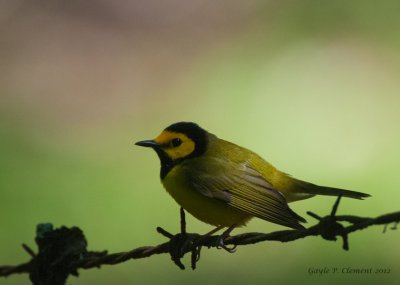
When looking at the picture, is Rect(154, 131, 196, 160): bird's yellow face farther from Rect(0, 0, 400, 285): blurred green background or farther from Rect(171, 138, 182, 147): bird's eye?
Rect(0, 0, 400, 285): blurred green background

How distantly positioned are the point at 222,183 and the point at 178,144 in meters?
0.42

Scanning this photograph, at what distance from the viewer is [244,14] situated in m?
11.7

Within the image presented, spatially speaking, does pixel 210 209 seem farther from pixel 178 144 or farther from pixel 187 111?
pixel 187 111

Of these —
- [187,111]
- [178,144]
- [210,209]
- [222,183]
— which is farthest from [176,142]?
[187,111]

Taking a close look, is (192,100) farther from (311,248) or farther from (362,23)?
(311,248)

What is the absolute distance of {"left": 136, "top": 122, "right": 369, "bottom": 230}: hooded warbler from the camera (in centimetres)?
413

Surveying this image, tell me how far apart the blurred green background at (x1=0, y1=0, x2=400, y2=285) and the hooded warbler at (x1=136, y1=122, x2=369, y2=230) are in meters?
1.68

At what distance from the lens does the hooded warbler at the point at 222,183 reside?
413 cm

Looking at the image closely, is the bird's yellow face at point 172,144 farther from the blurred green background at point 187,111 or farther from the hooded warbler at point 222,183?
the blurred green background at point 187,111

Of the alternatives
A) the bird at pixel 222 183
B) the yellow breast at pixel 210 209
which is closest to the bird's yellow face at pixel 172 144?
the bird at pixel 222 183

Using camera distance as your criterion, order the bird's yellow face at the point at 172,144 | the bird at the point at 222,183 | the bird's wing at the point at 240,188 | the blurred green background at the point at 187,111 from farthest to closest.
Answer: the blurred green background at the point at 187,111 < the bird's yellow face at the point at 172,144 < the bird at the point at 222,183 < the bird's wing at the point at 240,188

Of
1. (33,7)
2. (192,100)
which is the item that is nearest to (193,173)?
(192,100)

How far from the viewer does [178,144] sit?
4574 millimetres

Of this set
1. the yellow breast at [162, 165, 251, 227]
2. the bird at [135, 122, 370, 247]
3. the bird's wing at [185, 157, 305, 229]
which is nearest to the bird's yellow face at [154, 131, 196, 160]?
the bird at [135, 122, 370, 247]
